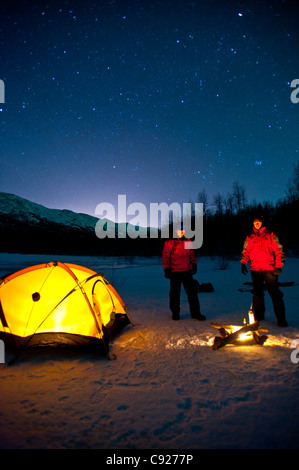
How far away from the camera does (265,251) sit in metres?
4.68

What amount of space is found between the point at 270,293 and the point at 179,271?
6.41 ft

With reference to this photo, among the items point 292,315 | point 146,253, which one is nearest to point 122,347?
point 292,315

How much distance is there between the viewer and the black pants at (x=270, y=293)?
4582 millimetres

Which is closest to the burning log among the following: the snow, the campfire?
the campfire

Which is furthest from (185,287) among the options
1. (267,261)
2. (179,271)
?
(267,261)

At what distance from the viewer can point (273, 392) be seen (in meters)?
2.63

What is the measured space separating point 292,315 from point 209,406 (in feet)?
13.9

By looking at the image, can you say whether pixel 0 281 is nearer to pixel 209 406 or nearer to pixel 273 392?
pixel 209 406

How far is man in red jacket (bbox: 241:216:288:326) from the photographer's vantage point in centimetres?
459

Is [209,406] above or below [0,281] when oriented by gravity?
below

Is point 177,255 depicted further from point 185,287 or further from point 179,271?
point 185,287

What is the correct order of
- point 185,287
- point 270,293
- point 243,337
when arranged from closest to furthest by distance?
point 243,337 → point 270,293 → point 185,287

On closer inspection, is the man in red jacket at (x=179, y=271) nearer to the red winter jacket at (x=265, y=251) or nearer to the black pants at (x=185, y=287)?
the black pants at (x=185, y=287)

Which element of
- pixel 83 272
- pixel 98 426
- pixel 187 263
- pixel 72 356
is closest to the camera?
pixel 98 426
